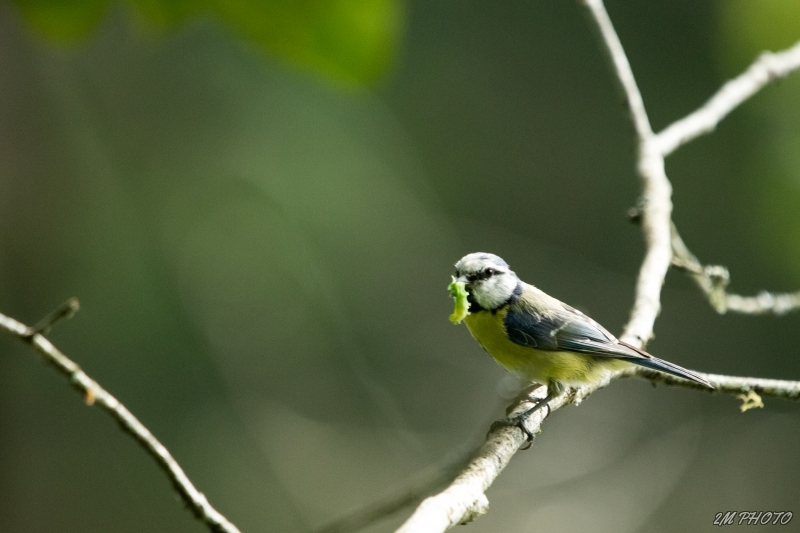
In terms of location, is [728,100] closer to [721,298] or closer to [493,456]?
[721,298]

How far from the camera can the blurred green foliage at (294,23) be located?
3.51 feet

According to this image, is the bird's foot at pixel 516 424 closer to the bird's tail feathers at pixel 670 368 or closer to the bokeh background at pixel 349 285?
the bird's tail feathers at pixel 670 368

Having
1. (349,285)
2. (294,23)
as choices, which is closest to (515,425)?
(294,23)

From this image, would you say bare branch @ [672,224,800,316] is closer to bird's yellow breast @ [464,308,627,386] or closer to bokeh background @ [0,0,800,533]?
bird's yellow breast @ [464,308,627,386]

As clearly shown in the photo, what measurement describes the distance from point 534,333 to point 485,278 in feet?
0.62

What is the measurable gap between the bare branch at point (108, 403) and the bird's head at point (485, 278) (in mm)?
1169

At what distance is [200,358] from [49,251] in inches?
54.0

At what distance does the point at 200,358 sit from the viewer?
465cm

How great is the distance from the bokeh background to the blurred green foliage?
2.46m

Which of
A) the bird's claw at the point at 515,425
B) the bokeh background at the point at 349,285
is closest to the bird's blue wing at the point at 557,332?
the bird's claw at the point at 515,425

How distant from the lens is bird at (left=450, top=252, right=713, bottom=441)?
1899 millimetres

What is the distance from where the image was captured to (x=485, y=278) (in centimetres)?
206

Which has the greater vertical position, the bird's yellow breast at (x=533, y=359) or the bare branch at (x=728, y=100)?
the bare branch at (x=728, y=100)

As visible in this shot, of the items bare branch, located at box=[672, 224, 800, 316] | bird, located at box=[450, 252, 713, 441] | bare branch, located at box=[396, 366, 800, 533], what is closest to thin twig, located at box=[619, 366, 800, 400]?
bare branch, located at box=[396, 366, 800, 533]
